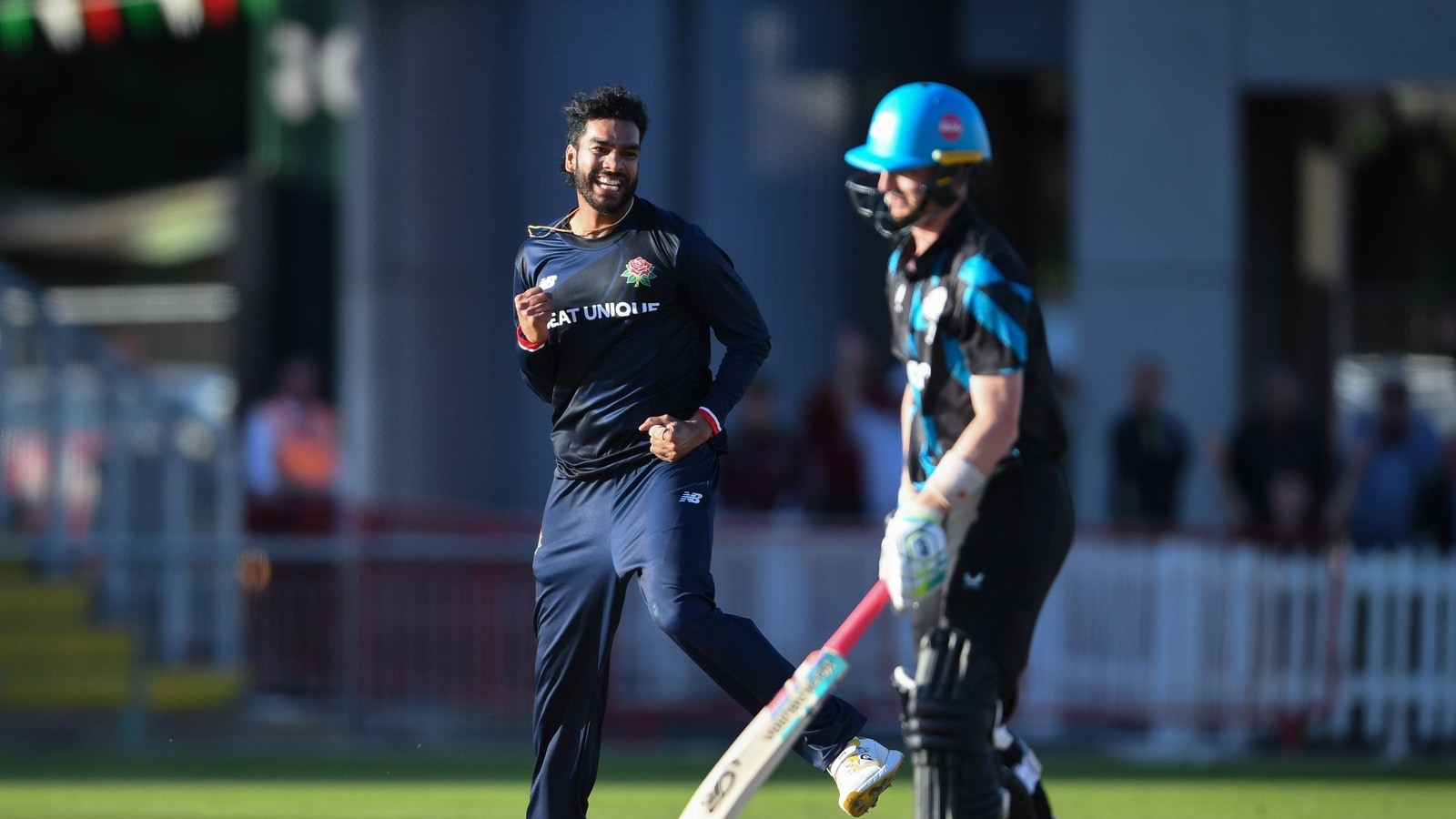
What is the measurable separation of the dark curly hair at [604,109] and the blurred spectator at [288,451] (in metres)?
8.83

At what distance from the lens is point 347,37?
18.8 metres

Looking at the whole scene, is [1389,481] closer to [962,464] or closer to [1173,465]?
[1173,465]

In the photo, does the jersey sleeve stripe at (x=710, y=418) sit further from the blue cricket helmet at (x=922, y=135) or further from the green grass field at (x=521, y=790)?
the green grass field at (x=521, y=790)

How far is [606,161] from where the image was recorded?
707 cm

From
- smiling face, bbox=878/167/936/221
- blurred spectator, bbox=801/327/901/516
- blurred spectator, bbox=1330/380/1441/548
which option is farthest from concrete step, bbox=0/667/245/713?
smiling face, bbox=878/167/936/221

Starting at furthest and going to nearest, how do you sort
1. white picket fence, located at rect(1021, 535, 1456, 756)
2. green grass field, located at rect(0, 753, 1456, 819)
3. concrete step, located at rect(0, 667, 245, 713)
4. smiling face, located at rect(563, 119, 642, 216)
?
1. concrete step, located at rect(0, 667, 245, 713)
2. white picket fence, located at rect(1021, 535, 1456, 756)
3. green grass field, located at rect(0, 753, 1456, 819)
4. smiling face, located at rect(563, 119, 642, 216)

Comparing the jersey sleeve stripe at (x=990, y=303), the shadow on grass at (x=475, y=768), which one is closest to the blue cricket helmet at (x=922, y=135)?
the jersey sleeve stripe at (x=990, y=303)

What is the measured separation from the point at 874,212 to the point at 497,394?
437 inches

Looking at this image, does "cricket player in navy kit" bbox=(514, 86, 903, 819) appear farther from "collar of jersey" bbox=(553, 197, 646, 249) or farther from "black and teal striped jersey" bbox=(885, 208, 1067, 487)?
"black and teal striped jersey" bbox=(885, 208, 1067, 487)

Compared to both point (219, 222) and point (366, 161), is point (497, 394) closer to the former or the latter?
point (366, 161)

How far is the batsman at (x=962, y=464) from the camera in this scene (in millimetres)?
6074

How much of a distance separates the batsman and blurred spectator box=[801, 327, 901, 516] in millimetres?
7772

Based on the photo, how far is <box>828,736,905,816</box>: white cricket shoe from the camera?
6.70m

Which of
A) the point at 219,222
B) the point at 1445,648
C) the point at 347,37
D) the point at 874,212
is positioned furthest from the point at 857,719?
the point at 219,222
